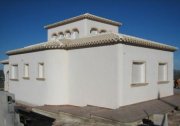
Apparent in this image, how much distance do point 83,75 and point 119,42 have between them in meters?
3.43

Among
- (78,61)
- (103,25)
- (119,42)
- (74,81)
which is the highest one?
(103,25)

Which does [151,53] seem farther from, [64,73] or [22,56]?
[22,56]

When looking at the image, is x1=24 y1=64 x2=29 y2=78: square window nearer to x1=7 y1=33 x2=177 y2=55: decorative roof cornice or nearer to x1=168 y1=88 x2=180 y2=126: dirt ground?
x1=7 y1=33 x2=177 y2=55: decorative roof cornice

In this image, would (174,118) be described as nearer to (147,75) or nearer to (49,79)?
(147,75)

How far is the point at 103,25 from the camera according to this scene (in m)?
21.2

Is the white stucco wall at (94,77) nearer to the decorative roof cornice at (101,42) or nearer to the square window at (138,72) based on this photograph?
the decorative roof cornice at (101,42)

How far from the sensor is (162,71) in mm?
16516

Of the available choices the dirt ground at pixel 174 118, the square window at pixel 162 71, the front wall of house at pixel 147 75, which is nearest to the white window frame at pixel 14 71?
the front wall of house at pixel 147 75

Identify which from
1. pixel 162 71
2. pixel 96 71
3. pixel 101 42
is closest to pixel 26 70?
pixel 96 71

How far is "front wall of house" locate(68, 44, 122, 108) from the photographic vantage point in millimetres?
12219

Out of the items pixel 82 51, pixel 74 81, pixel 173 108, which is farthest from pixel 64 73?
pixel 173 108

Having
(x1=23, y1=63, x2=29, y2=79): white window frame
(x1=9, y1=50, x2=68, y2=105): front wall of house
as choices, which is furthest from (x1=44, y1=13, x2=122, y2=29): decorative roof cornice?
(x1=23, y1=63, x2=29, y2=79): white window frame

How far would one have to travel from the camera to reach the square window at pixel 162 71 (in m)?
16.2

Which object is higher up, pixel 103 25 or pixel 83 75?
pixel 103 25
